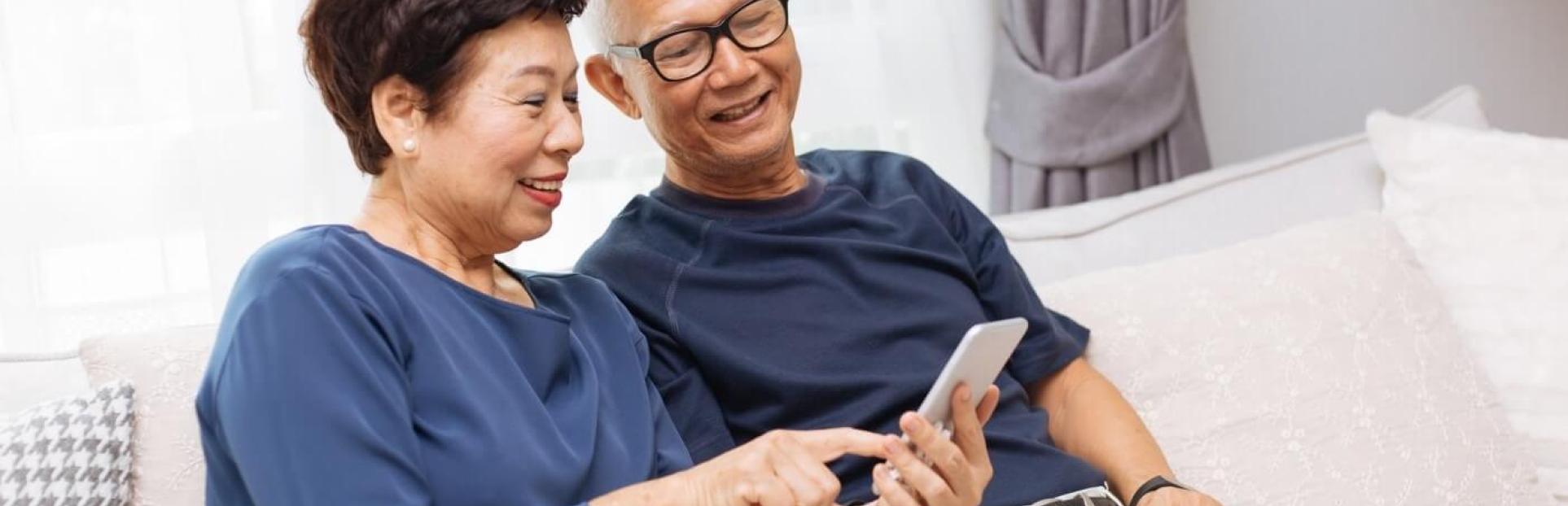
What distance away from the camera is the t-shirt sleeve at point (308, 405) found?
1164 mm

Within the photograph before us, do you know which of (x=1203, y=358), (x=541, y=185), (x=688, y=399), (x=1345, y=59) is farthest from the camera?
(x=1345, y=59)

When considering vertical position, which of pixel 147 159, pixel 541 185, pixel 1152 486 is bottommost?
pixel 1152 486

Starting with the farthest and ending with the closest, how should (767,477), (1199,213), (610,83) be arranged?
(1199,213)
(610,83)
(767,477)

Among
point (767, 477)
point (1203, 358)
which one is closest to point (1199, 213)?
point (1203, 358)

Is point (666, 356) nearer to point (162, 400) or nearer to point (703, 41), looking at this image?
point (703, 41)

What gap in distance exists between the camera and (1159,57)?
8.46 ft

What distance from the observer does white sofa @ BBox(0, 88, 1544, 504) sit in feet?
5.37

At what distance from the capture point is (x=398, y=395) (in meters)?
1.24

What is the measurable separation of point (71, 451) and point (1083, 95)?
5.23 ft

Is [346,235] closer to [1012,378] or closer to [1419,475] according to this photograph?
[1012,378]

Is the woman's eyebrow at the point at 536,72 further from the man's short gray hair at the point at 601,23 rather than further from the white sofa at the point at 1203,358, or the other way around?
the white sofa at the point at 1203,358

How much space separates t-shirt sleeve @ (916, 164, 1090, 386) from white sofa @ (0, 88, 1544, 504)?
0.36 ft

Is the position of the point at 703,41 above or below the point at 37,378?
above

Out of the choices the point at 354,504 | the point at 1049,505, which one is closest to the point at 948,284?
the point at 1049,505
